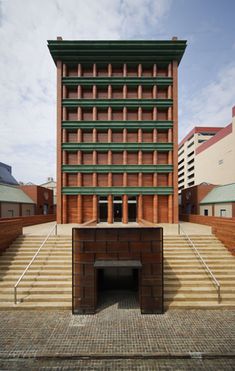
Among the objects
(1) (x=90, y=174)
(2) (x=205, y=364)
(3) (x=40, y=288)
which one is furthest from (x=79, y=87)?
(2) (x=205, y=364)

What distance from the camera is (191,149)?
72.2m

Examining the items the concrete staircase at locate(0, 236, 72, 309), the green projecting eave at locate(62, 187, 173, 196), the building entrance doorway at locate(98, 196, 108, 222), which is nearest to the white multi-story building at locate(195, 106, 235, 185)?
the green projecting eave at locate(62, 187, 173, 196)

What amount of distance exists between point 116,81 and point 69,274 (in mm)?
21031

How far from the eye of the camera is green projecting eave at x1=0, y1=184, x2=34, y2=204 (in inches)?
829

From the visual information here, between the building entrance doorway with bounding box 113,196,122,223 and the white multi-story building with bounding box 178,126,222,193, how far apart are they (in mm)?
50514

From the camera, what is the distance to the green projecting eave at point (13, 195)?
21059mm

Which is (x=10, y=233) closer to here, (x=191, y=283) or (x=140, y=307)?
(x=140, y=307)

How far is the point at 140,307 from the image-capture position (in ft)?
25.7

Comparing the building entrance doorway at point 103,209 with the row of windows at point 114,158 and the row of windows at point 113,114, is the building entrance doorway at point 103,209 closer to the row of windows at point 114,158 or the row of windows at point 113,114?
the row of windows at point 114,158

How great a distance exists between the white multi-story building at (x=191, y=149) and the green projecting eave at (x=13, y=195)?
5647cm

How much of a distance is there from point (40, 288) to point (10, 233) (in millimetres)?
5274

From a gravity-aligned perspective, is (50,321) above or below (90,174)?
below

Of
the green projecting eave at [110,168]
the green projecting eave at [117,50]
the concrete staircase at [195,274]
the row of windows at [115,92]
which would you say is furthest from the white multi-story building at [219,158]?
the concrete staircase at [195,274]

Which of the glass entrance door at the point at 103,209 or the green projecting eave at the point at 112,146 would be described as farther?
the glass entrance door at the point at 103,209
